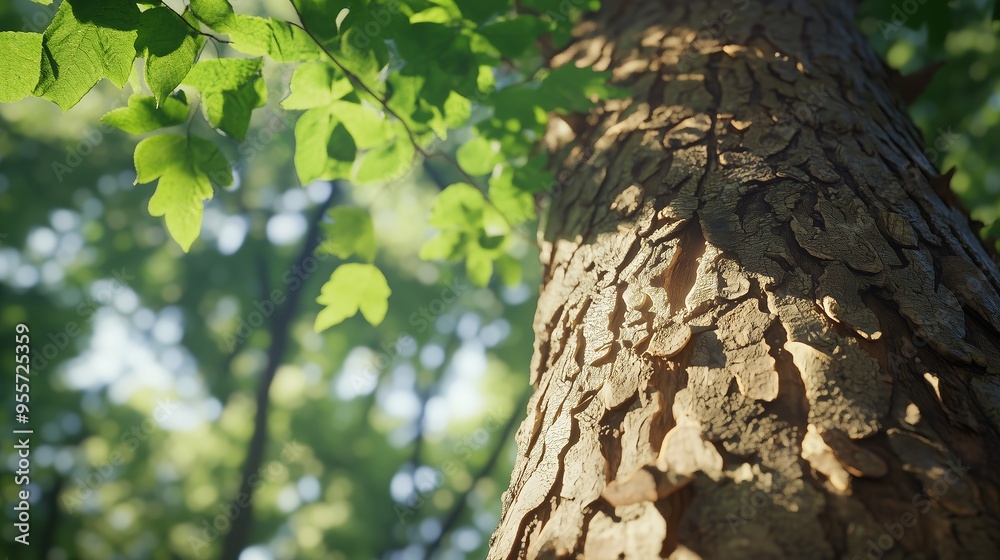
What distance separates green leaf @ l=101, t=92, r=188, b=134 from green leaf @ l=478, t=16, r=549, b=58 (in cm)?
82

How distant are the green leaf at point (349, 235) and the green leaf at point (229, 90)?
53 cm

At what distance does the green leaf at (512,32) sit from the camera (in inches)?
61.7

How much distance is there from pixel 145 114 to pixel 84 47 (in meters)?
0.25

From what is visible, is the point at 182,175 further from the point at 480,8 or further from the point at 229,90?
the point at 480,8

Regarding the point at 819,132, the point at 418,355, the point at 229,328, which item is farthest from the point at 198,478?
the point at 819,132

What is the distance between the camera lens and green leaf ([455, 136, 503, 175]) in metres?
2.04

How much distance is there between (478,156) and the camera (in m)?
2.05

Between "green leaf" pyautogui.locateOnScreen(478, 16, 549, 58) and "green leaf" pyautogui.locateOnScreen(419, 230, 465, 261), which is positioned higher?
"green leaf" pyautogui.locateOnScreen(478, 16, 549, 58)

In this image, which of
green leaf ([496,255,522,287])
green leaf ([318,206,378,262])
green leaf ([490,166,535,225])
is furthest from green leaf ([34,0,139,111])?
green leaf ([496,255,522,287])

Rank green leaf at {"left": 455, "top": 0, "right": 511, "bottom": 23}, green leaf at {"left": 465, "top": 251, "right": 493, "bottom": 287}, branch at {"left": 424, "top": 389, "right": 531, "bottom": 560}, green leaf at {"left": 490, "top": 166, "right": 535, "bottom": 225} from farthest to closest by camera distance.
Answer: branch at {"left": 424, "top": 389, "right": 531, "bottom": 560} → green leaf at {"left": 465, "top": 251, "right": 493, "bottom": 287} → green leaf at {"left": 490, "top": 166, "right": 535, "bottom": 225} → green leaf at {"left": 455, "top": 0, "right": 511, "bottom": 23}

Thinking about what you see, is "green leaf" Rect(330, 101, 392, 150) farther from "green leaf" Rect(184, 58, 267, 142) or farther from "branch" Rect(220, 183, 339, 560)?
"branch" Rect(220, 183, 339, 560)

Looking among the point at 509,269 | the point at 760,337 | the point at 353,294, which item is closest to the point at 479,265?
the point at 509,269

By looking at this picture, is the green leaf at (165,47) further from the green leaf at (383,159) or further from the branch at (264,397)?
the branch at (264,397)

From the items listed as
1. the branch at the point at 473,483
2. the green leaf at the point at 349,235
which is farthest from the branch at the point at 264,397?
the green leaf at the point at 349,235
